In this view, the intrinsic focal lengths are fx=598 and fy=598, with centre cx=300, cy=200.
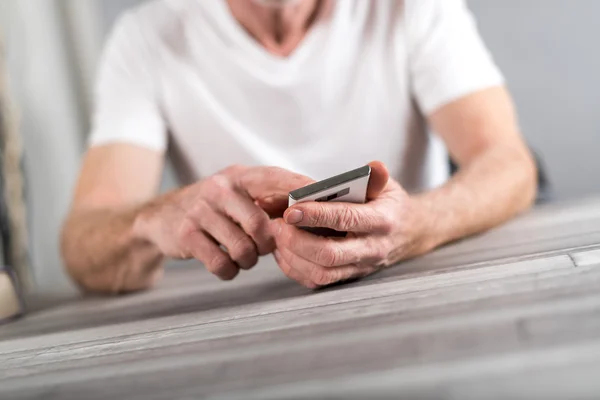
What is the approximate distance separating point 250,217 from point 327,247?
12cm

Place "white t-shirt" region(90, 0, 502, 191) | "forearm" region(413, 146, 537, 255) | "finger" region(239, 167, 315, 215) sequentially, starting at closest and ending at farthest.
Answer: "finger" region(239, 167, 315, 215)
"forearm" region(413, 146, 537, 255)
"white t-shirt" region(90, 0, 502, 191)

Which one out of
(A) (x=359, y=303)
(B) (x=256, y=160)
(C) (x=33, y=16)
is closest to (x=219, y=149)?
(B) (x=256, y=160)

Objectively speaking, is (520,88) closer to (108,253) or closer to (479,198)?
(479,198)

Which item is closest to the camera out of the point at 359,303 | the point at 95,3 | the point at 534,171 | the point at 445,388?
the point at 445,388

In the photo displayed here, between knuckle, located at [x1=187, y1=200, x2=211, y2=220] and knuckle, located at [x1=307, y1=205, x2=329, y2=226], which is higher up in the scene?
knuckle, located at [x1=307, y1=205, x2=329, y2=226]

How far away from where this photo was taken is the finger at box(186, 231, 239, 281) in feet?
2.43

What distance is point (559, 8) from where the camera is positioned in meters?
1.89

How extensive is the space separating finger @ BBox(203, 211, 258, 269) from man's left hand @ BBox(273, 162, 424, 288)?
37 mm

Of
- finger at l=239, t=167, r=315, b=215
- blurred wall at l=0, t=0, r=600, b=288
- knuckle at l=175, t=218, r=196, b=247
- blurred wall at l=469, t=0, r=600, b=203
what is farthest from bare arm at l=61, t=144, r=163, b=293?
blurred wall at l=469, t=0, r=600, b=203

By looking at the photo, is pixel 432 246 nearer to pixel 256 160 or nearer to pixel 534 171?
pixel 534 171

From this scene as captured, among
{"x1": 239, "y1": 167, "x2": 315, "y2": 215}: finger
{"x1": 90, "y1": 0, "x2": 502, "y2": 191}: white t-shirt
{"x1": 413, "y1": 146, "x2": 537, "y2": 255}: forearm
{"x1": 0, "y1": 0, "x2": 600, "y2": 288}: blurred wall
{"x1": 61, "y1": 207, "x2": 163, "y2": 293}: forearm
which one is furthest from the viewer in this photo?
{"x1": 0, "y1": 0, "x2": 600, "y2": 288}: blurred wall

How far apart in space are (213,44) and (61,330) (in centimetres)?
79

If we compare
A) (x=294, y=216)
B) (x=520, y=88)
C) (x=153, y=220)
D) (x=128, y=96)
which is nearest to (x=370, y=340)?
(x=294, y=216)

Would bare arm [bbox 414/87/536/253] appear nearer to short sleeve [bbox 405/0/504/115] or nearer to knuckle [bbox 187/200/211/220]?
short sleeve [bbox 405/0/504/115]
